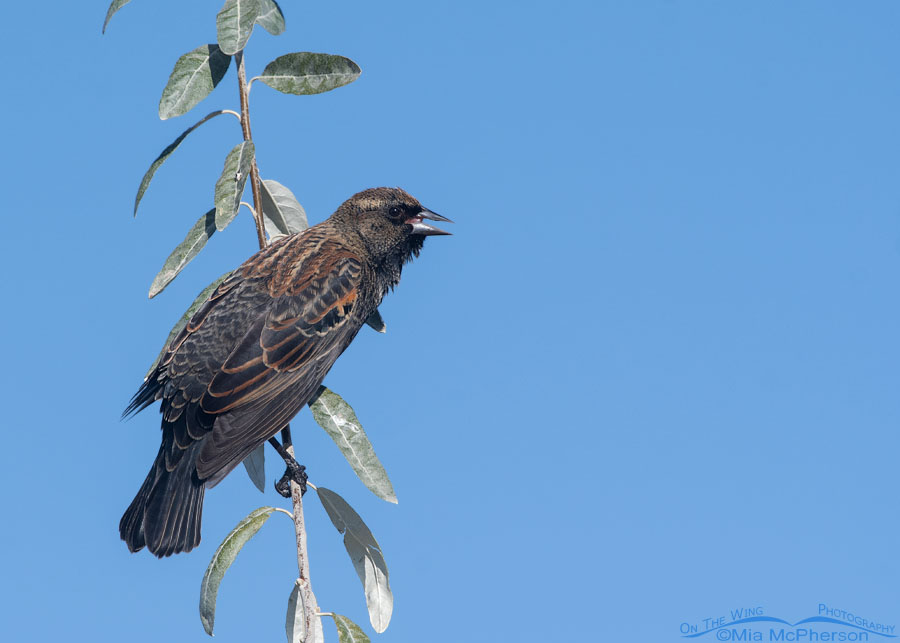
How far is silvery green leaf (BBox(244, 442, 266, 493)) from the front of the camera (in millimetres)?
4395

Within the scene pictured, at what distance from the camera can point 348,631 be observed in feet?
11.7

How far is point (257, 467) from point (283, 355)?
2.05 ft

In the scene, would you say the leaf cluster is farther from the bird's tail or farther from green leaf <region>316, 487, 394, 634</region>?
the bird's tail

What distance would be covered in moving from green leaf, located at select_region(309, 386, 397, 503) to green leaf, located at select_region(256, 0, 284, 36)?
1.82m

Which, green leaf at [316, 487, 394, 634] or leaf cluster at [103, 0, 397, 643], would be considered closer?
leaf cluster at [103, 0, 397, 643]

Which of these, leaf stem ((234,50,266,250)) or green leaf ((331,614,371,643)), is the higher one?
leaf stem ((234,50,266,250))

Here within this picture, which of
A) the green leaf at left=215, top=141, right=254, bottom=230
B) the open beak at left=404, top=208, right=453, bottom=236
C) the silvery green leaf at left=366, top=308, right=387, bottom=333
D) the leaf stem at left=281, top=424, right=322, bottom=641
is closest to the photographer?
the leaf stem at left=281, top=424, right=322, bottom=641

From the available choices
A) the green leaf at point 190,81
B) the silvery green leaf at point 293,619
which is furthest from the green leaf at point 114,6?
the silvery green leaf at point 293,619

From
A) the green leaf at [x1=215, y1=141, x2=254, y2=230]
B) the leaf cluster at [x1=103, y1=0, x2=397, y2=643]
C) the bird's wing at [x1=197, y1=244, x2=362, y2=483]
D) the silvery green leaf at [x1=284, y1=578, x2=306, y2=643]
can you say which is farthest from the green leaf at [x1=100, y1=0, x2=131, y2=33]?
the silvery green leaf at [x1=284, y1=578, x2=306, y2=643]

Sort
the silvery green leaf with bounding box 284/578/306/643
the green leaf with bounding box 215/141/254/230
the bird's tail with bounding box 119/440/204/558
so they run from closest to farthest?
1. the green leaf with bounding box 215/141/254/230
2. the silvery green leaf with bounding box 284/578/306/643
3. the bird's tail with bounding box 119/440/204/558

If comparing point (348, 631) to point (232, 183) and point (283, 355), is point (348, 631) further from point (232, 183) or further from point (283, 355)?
point (232, 183)

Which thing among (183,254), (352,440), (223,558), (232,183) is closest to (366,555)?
(352,440)

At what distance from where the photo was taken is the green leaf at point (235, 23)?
3.57 metres

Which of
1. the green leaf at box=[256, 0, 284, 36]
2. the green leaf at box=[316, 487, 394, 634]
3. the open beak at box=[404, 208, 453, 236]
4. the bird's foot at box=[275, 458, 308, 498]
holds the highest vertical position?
the open beak at box=[404, 208, 453, 236]
